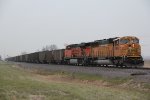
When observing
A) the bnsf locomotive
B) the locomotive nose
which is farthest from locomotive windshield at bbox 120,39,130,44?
the locomotive nose

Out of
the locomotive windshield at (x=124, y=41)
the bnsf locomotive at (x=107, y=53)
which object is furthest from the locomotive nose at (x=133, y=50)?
the locomotive windshield at (x=124, y=41)

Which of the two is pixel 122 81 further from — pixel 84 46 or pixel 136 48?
pixel 84 46

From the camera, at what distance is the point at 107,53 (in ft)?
139

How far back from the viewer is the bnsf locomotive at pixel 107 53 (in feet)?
125

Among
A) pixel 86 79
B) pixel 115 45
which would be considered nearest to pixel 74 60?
pixel 115 45

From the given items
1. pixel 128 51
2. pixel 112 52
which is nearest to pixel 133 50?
pixel 128 51

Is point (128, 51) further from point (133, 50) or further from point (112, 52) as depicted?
point (112, 52)

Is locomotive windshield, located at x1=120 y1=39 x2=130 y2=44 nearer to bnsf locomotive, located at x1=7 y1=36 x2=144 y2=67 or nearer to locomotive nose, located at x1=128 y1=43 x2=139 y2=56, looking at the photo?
bnsf locomotive, located at x1=7 y1=36 x2=144 y2=67

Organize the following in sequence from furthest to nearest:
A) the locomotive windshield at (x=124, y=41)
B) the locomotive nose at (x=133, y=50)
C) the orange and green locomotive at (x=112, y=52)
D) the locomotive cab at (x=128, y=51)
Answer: the locomotive windshield at (x=124, y=41), the locomotive nose at (x=133, y=50), the orange and green locomotive at (x=112, y=52), the locomotive cab at (x=128, y=51)

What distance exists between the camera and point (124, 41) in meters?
39.7

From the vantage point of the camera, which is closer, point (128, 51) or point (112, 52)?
point (128, 51)

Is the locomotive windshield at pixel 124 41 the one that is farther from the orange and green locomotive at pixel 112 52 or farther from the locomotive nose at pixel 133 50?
the locomotive nose at pixel 133 50

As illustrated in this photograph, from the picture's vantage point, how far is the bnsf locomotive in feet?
125

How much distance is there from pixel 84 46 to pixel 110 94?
111ft
